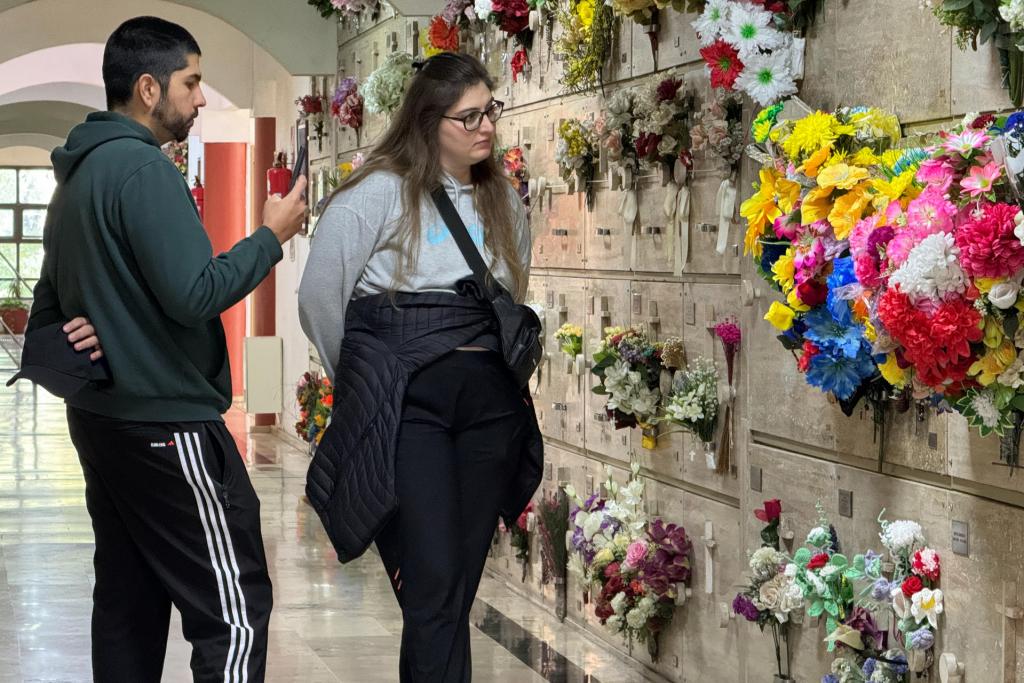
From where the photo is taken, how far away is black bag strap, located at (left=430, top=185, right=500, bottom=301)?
3.15m

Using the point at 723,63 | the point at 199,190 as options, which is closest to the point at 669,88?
the point at 723,63

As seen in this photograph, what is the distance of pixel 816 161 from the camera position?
322 cm

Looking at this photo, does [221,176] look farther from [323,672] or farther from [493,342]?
[493,342]

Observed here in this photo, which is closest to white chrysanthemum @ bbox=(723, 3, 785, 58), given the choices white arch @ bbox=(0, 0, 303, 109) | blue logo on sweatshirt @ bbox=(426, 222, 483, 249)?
blue logo on sweatshirt @ bbox=(426, 222, 483, 249)

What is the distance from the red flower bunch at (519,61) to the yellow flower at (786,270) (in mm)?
2698

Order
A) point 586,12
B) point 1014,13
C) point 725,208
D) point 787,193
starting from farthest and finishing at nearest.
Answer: point 586,12 → point 725,208 → point 787,193 → point 1014,13

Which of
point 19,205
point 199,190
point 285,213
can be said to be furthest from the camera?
point 19,205

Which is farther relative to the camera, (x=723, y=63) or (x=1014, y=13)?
(x=723, y=63)

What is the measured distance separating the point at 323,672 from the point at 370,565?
6.01ft

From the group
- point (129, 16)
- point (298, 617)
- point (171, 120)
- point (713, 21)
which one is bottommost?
point (298, 617)

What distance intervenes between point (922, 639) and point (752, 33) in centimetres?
147

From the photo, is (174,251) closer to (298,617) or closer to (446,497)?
(446,497)

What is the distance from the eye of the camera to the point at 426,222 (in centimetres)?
317

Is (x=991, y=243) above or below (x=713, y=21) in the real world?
below
